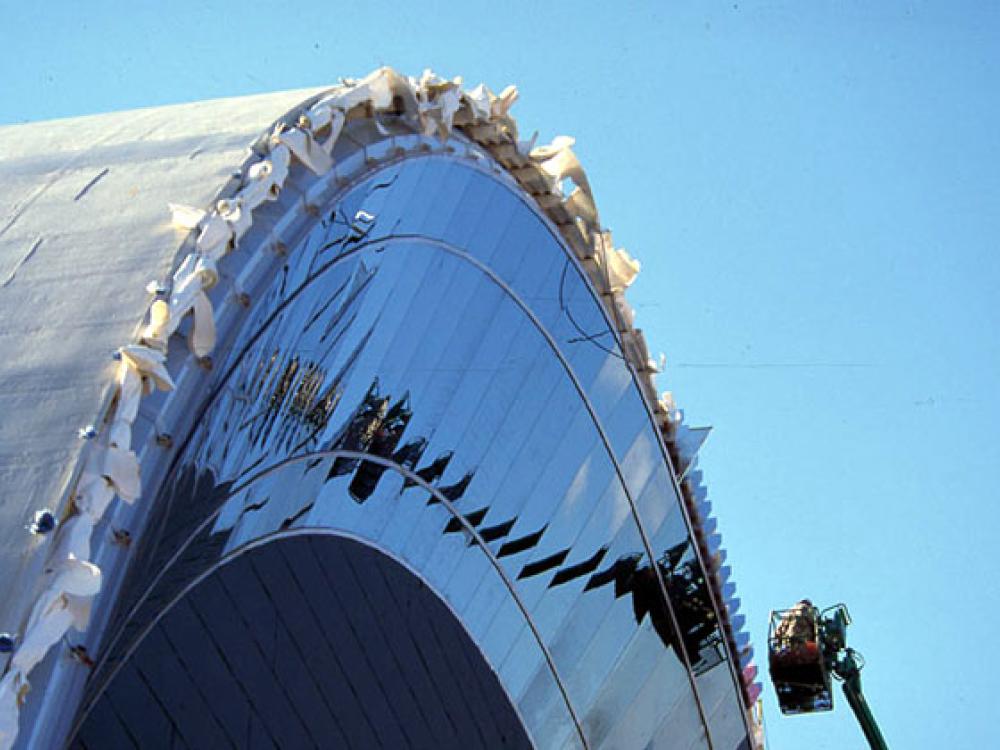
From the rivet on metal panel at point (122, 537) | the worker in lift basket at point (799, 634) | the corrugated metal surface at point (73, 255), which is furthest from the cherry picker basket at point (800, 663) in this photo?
the rivet on metal panel at point (122, 537)

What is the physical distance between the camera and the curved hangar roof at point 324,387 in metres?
13.5

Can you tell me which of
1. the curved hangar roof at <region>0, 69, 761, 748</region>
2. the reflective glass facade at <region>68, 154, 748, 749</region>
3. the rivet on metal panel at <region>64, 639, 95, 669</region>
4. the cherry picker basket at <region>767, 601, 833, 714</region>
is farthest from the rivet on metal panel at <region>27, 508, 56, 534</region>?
the cherry picker basket at <region>767, 601, 833, 714</region>

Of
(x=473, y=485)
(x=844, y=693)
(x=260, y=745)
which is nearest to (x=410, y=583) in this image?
(x=473, y=485)

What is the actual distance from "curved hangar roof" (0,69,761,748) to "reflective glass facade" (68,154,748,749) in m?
0.06

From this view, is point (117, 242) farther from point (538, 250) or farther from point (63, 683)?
point (538, 250)

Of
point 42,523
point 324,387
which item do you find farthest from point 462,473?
point 42,523

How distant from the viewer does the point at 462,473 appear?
25.4 metres

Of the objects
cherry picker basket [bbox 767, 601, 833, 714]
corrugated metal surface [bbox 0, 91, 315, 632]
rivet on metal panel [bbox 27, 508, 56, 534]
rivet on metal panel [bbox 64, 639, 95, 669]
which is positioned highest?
cherry picker basket [bbox 767, 601, 833, 714]

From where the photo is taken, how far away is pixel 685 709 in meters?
32.6

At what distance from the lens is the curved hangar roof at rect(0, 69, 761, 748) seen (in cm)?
1351

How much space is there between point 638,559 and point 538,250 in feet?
22.0

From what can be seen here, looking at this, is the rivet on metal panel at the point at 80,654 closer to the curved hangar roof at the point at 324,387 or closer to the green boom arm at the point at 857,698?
the curved hangar roof at the point at 324,387

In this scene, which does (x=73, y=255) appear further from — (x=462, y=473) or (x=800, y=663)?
(x=800, y=663)

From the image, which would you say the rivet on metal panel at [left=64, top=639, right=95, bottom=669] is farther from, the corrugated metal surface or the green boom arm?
the green boom arm
